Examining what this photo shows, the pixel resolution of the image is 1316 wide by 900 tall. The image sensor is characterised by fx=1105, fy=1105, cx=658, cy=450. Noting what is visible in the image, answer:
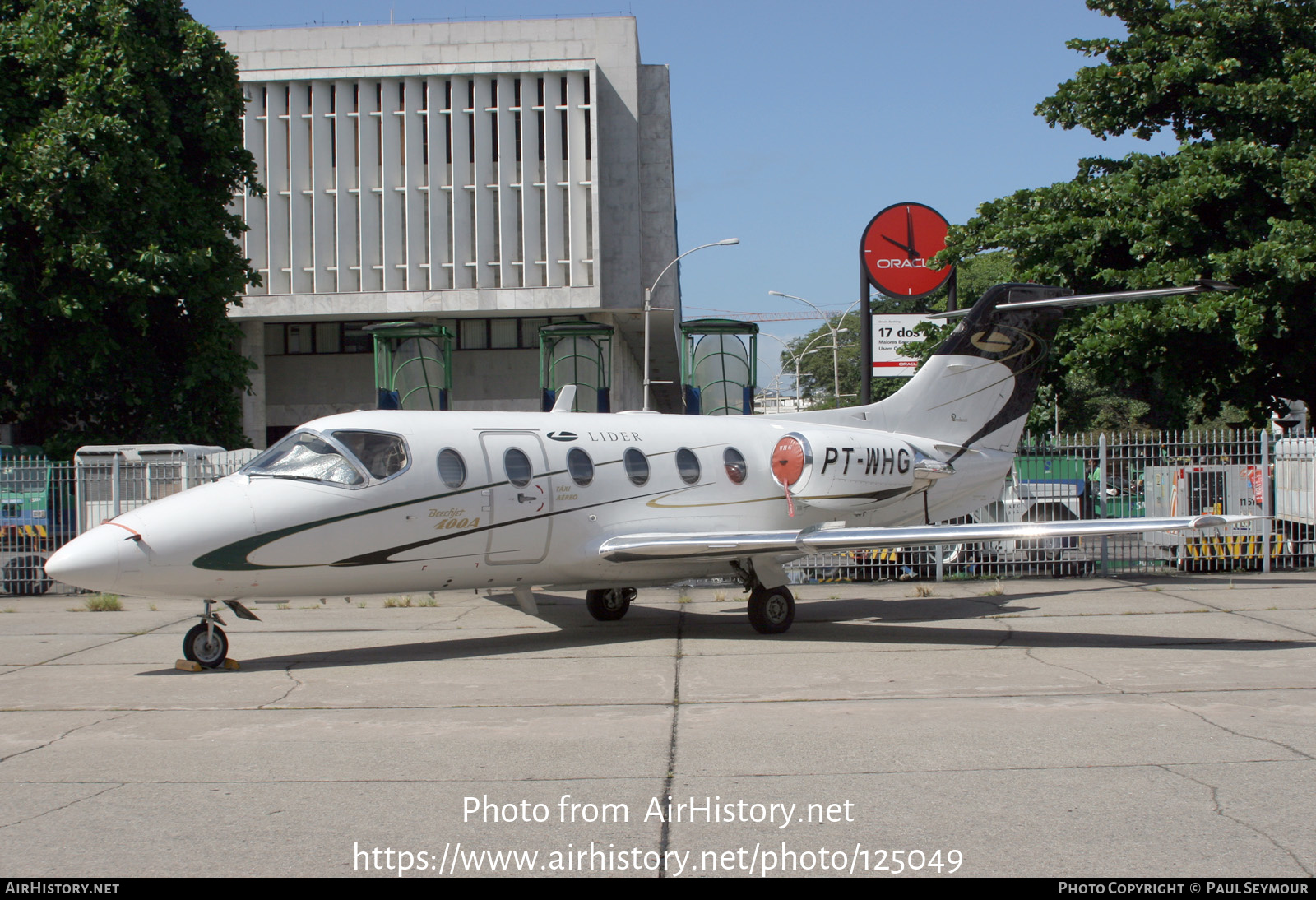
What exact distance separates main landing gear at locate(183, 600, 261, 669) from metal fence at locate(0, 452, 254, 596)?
8.74 meters

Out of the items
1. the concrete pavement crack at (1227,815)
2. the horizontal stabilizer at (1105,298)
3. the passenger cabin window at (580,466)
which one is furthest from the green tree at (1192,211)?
the concrete pavement crack at (1227,815)

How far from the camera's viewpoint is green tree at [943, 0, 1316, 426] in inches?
699

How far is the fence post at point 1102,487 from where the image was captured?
18.0 m

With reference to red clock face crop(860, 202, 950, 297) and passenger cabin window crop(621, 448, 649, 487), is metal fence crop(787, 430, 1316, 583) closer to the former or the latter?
red clock face crop(860, 202, 950, 297)

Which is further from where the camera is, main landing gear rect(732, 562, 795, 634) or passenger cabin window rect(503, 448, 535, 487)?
main landing gear rect(732, 562, 795, 634)

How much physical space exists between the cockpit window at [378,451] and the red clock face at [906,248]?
11224 mm

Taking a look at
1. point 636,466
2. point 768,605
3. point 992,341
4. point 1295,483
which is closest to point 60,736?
point 636,466

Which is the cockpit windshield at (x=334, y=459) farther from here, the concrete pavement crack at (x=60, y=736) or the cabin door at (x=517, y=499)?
the concrete pavement crack at (x=60, y=736)

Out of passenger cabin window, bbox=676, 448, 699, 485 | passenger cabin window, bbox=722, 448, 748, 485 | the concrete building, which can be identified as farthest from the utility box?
the concrete building

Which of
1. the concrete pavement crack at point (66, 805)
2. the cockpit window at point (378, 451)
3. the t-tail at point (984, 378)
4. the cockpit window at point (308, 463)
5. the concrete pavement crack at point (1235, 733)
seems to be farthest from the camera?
the t-tail at point (984, 378)

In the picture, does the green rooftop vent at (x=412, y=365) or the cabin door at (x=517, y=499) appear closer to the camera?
the cabin door at (x=517, y=499)

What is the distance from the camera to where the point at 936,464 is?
1500cm

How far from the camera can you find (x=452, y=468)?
1121 cm

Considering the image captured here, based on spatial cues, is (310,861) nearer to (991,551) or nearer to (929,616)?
(929,616)
